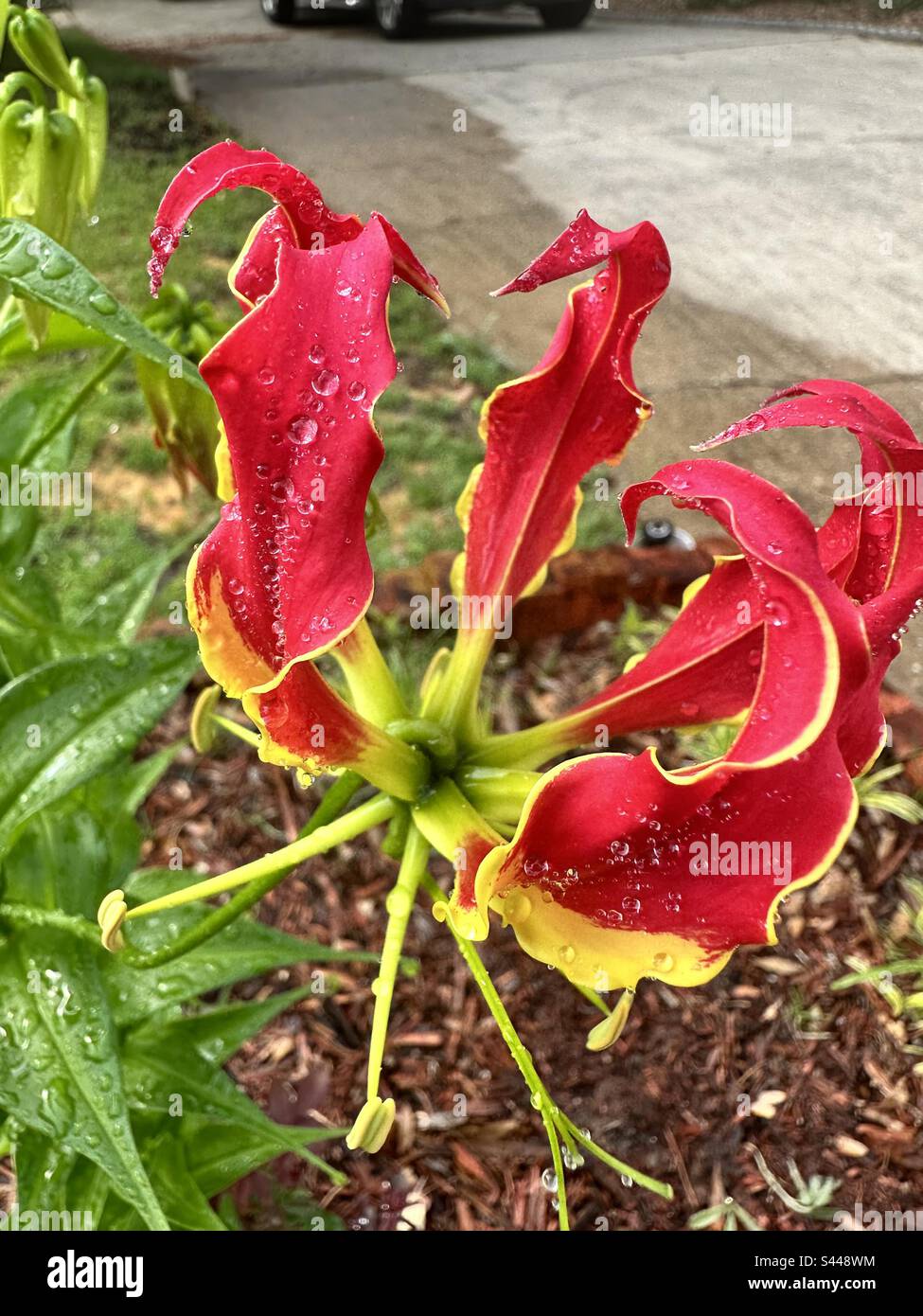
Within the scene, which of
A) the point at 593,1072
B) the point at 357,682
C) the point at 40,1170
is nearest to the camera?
the point at 357,682

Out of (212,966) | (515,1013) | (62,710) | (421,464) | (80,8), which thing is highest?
(80,8)

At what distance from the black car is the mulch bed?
1.08 meters

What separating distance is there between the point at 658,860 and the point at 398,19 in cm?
144

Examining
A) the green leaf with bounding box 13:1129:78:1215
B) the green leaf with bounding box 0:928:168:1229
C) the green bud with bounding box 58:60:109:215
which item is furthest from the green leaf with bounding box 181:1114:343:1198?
the green bud with bounding box 58:60:109:215

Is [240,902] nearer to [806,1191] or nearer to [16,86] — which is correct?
[16,86]

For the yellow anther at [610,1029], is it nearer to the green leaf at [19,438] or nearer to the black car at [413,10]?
the green leaf at [19,438]

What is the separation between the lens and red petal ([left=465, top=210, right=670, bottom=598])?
1.76 feet

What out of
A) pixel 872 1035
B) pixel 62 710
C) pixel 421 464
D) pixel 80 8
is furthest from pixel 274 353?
pixel 421 464

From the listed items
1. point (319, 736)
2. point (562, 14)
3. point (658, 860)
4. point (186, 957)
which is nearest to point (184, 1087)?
point (186, 957)

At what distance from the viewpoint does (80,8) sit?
→ 144cm

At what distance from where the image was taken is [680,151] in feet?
5.20

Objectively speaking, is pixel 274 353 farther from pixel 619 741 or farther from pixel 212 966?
pixel 619 741

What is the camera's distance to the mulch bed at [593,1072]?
115 centimetres

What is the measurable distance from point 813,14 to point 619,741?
35.1 inches
